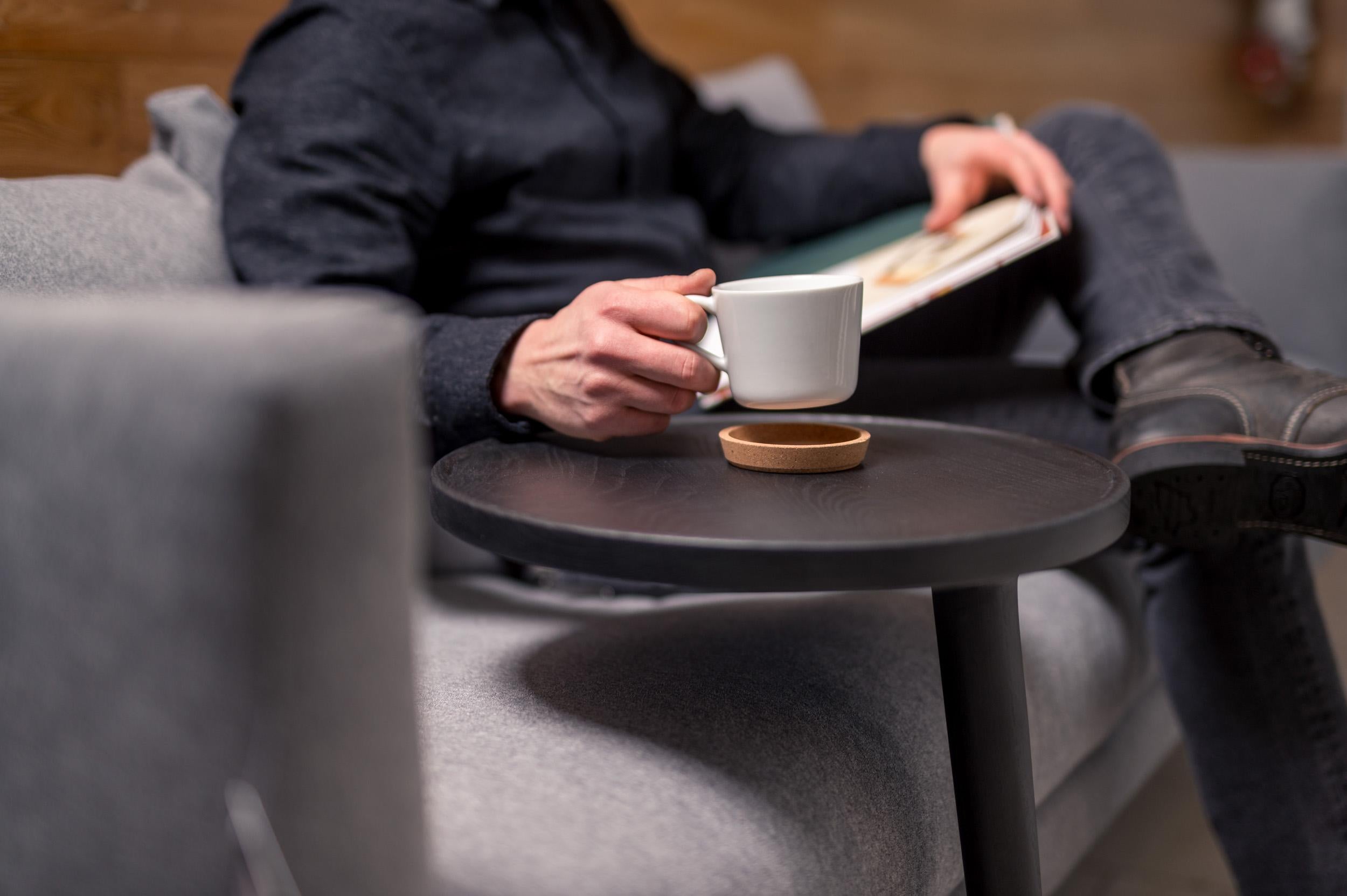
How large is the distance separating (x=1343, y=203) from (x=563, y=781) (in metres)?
1.62

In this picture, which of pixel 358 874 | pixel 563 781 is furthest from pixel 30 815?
pixel 563 781

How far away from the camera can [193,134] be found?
1027 millimetres

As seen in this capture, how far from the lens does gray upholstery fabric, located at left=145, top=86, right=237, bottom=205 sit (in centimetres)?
102

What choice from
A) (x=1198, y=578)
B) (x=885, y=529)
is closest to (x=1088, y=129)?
(x=1198, y=578)

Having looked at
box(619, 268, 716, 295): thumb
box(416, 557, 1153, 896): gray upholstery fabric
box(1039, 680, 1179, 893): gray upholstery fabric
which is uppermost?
box(619, 268, 716, 295): thumb

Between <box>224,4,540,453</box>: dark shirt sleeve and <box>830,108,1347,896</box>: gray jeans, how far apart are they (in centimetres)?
45

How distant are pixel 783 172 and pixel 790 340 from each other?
0.85m

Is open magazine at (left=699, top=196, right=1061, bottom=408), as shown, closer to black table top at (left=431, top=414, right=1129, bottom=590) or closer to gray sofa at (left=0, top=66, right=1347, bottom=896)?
black table top at (left=431, top=414, right=1129, bottom=590)

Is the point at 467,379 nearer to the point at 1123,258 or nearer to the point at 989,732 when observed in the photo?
the point at 989,732

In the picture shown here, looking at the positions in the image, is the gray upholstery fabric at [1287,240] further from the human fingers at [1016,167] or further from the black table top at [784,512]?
the black table top at [784,512]

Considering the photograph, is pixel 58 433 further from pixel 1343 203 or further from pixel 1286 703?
pixel 1343 203

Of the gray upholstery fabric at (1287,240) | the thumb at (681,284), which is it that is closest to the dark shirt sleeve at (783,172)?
the gray upholstery fabric at (1287,240)

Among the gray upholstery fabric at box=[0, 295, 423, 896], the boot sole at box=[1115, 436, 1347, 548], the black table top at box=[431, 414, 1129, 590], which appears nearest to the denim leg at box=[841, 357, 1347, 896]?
the boot sole at box=[1115, 436, 1347, 548]

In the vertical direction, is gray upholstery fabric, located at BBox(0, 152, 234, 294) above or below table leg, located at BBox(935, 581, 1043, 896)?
above
